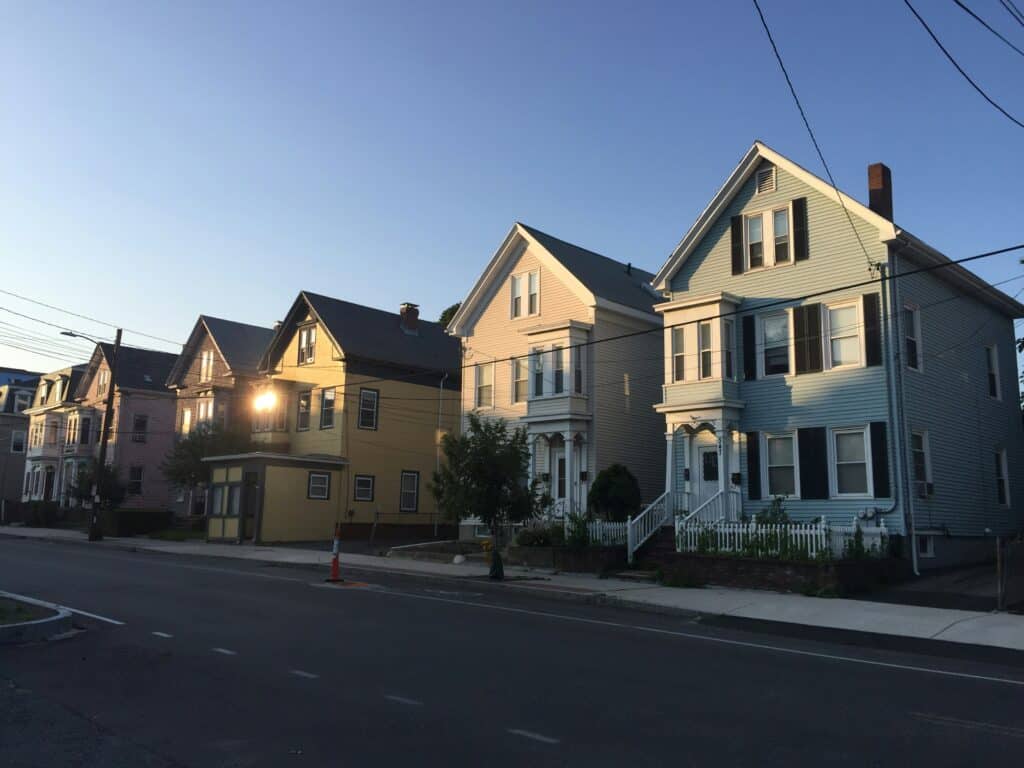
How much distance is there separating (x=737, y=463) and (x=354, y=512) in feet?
64.2

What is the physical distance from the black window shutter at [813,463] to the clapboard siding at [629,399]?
286 inches

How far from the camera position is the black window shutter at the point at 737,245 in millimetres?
25358

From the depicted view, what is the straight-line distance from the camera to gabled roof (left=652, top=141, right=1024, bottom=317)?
2225cm

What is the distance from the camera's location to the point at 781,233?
80.9 feet

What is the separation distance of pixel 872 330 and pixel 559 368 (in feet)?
35.0

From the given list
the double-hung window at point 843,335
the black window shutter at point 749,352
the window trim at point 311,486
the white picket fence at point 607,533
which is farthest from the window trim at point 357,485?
the double-hung window at point 843,335

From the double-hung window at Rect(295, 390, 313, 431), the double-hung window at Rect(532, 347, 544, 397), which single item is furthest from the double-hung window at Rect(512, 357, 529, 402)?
the double-hung window at Rect(295, 390, 313, 431)

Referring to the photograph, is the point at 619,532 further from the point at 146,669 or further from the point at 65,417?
the point at 65,417

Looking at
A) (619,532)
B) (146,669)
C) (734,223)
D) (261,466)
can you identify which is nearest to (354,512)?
(261,466)

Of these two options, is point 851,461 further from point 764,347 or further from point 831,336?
point 764,347

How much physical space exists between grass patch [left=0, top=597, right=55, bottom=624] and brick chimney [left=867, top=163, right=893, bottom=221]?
72.2ft

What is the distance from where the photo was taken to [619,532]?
24.2 metres

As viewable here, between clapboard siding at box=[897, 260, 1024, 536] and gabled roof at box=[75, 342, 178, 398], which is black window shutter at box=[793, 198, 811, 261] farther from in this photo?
gabled roof at box=[75, 342, 178, 398]

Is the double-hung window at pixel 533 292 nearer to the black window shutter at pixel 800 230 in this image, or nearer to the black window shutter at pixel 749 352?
the black window shutter at pixel 749 352
